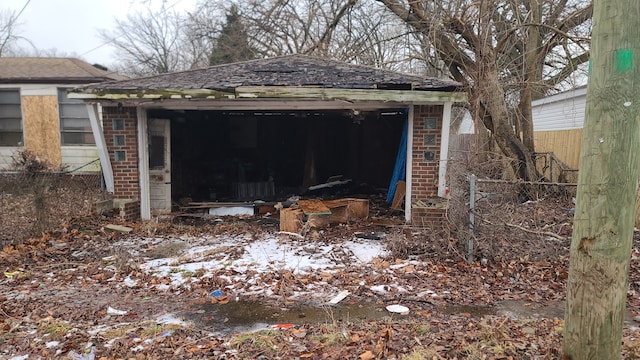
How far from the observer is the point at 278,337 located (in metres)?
3.71

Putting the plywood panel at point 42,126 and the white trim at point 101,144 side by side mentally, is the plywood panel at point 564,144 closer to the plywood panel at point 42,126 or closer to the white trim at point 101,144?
the white trim at point 101,144

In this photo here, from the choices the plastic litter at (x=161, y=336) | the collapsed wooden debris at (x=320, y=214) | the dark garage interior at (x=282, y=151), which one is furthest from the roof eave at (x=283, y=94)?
the dark garage interior at (x=282, y=151)

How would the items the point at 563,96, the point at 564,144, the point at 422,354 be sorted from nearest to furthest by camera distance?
the point at 422,354 → the point at 564,144 → the point at 563,96

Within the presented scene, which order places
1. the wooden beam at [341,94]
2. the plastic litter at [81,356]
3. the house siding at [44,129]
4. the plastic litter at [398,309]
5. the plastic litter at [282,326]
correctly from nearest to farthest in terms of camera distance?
the plastic litter at [81,356] → the plastic litter at [282,326] → the plastic litter at [398,309] → the wooden beam at [341,94] → the house siding at [44,129]

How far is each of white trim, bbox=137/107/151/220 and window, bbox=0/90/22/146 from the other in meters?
7.36

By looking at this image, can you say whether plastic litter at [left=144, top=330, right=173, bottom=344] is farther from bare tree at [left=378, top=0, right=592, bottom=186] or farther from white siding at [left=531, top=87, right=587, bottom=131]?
white siding at [left=531, top=87, right=587, bottom=131]

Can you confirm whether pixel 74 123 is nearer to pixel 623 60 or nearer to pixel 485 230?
pixel 485 230

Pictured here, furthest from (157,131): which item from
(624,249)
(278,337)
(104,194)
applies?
(624,249)

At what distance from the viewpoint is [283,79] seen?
26.9 feet

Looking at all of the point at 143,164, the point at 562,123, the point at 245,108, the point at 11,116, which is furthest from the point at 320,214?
the point at 562,123

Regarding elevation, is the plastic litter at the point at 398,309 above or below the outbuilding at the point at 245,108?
below

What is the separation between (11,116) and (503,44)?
15291 mm

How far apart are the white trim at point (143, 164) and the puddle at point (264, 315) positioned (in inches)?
191

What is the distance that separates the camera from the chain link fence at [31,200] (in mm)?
6805
